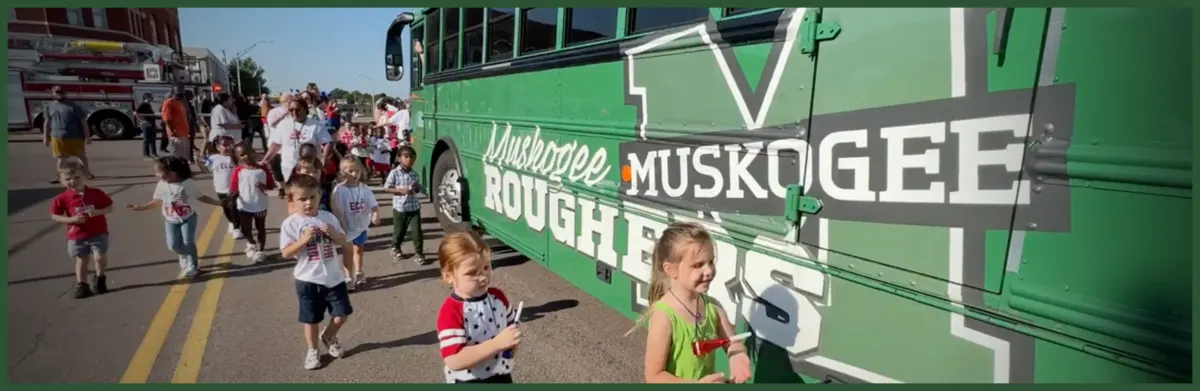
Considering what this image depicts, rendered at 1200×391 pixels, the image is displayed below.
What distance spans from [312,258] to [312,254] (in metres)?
0.02

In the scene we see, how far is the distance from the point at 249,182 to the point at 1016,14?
5631mm

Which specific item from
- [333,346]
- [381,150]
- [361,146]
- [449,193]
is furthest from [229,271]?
[381,150]

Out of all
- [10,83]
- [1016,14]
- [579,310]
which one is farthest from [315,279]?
[10,83]

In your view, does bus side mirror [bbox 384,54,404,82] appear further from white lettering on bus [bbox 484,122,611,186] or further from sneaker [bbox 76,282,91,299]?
sneaker [bbox 76,282,91,299]

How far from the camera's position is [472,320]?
2.04m

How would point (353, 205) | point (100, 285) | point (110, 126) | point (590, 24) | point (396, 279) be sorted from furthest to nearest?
point (110, 126)
point (396, 279)
point (353, 205)
point (100, 285)
point (590, 24)

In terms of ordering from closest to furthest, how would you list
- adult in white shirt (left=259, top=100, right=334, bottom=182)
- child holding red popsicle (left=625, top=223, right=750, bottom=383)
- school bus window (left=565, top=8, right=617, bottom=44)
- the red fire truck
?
child holding red popsicle (left=625, top=223, right=750, bottom=383) < school bus window (left=565, top=8, right=617, bottom=44) < adult in white shirt (left=259, top=100, right=334, bottom=182) < the red fire truck

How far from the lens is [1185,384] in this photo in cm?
145

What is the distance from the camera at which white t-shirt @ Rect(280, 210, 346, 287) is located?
10.8 ft

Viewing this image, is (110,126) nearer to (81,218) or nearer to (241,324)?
(81,218)

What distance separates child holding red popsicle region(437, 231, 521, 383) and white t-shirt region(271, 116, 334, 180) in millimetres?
4942

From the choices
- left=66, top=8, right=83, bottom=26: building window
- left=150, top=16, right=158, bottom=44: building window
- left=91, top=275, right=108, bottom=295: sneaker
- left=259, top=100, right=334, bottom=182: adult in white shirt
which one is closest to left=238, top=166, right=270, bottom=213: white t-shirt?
left=259, top=100, right=334, bottom=182: adult in white shirt

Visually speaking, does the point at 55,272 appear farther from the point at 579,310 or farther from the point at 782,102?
the point at 782,102

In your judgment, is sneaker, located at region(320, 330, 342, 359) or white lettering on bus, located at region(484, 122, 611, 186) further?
sneaker, located at region(320, 330, 342, 359)
